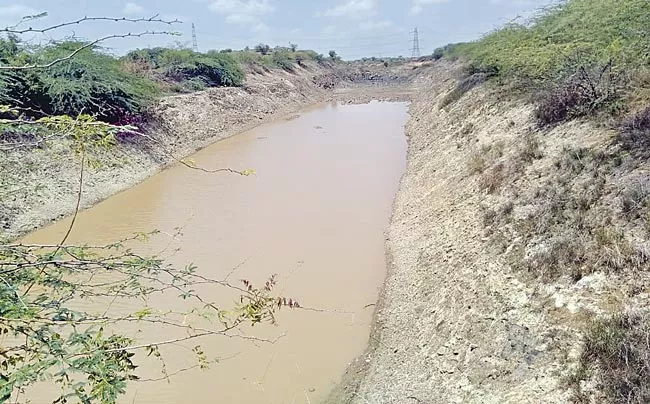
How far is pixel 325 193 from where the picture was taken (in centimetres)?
1430

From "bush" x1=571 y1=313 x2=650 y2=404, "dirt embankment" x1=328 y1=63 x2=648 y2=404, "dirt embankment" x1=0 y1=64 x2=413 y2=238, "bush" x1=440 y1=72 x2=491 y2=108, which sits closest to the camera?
"bush" x1=571 y1=313 x2=650 y2=404

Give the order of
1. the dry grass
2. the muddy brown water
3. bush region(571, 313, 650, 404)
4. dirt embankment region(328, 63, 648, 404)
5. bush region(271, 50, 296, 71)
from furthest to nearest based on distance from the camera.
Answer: bush region(271, 50, 296, 71), the dry grass, the muddy brown water, dirt embankment region(328, 63, 648, 404), bush region(571, 313, 650, 404)

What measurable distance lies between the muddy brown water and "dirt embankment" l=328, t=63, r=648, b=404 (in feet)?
1.87

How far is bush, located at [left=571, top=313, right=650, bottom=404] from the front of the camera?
12.3 ft

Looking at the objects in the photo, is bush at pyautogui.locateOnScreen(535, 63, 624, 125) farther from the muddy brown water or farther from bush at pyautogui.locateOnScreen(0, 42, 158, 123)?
bush at pyautogui.locateOnScreen(0, 42, 158, 123)

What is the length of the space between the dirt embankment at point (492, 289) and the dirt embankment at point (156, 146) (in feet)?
11.9

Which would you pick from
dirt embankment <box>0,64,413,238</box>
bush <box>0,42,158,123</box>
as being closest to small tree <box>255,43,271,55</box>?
dirt embankment <box>0,64,413,238</box>

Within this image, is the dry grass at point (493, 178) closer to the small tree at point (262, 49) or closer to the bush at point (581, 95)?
the bush at point (581, 95)

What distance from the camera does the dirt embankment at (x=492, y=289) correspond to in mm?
4777

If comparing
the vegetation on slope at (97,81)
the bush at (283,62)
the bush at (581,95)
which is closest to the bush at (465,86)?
the bush at (581,95)

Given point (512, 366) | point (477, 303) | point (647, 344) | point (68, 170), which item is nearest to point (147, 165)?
point (68, 170)

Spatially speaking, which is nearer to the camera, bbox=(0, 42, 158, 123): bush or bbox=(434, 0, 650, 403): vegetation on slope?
bbox=(434, 0, 650, 403): vegetation on slope

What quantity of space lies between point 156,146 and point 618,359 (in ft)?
51.5

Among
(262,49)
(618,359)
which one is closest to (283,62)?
(262,49)
